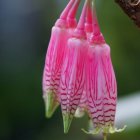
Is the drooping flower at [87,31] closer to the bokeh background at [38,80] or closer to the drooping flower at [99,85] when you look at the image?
the drooping flower at [99,85]

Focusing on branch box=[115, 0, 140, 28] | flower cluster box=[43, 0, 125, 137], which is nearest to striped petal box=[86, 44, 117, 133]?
flower cluster box=[43, 0, 125, 137]

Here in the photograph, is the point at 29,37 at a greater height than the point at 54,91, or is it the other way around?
the point at 54,91

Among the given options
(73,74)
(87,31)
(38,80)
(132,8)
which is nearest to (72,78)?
(73,74)

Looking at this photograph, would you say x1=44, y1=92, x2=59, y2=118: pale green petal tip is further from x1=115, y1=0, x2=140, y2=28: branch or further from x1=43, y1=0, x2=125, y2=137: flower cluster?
x1=115, y1=0, x2=140, y2=28: branch

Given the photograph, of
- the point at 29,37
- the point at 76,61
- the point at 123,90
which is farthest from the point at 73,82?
the point at 29,37

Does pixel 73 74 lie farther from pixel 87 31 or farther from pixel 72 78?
pixel 87 31

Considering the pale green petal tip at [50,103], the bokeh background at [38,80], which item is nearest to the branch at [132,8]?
the pale green petal tip at [50,103]

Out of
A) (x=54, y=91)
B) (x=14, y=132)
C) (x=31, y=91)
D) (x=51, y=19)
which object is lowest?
(x=14, y=132)

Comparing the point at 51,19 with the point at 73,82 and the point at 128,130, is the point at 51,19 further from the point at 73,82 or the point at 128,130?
the point at 73,82
